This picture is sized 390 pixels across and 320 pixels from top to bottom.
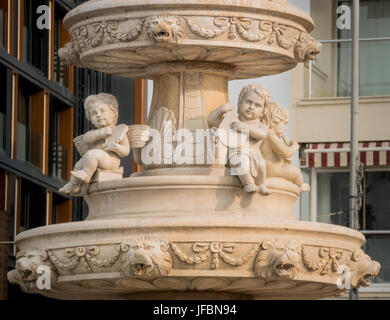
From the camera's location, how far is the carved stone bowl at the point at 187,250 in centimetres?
1962

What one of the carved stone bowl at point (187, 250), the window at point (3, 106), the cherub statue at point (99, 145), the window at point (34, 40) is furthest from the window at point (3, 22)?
the carved stone bowl at point (187, 250)

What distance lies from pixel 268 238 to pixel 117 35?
310cm

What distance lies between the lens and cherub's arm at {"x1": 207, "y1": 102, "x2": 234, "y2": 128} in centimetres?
2136

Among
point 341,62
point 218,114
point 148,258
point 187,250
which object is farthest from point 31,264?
point 341,62

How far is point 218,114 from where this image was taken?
2148 cm

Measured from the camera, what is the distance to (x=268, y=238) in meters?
19.8

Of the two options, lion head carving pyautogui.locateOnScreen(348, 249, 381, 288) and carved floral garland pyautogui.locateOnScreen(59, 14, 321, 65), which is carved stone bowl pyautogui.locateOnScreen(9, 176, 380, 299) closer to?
lion head carving pyautogui.locateOnScreen(348, 249, 381, 288)

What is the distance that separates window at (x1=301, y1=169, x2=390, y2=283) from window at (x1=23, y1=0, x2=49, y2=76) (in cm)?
1239

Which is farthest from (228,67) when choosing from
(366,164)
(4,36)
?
(4,36)

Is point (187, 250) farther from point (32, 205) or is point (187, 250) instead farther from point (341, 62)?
point (32, 205)

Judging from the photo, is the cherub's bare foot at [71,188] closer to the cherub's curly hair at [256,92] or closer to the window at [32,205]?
the cherub's curly hair at [256,92]

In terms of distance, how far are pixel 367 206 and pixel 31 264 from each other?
86.2ft

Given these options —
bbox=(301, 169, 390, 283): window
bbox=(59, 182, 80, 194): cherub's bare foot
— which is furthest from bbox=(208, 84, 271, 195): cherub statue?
bbox=(301, 169, 390, 283): window

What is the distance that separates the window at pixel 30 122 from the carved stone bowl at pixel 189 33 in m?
32.6
